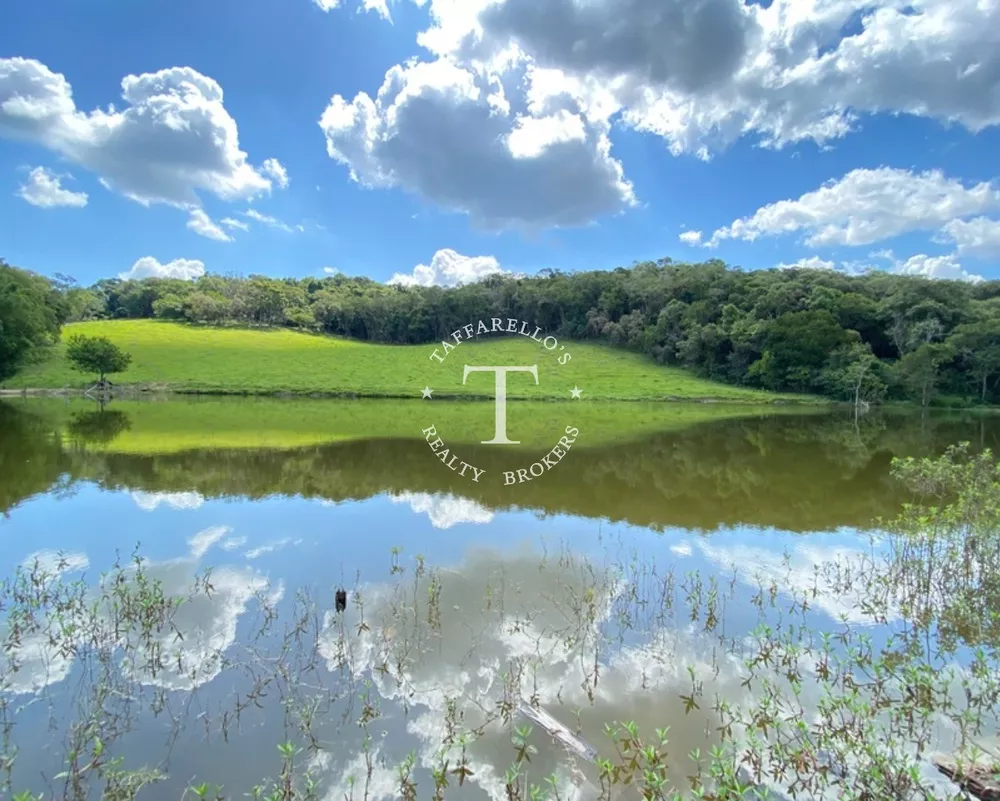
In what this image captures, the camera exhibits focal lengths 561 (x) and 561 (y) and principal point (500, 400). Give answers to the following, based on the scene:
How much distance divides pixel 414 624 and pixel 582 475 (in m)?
10.4

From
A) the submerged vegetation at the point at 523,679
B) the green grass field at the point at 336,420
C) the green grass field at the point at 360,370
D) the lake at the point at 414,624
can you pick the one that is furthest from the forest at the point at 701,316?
the submerged vegetation at the point at 523,679

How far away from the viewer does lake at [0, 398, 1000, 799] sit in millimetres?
4199

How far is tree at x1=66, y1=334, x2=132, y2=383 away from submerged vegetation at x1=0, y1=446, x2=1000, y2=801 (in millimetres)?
43962

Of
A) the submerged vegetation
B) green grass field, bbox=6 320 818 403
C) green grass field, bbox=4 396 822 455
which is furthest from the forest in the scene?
the submerged vegetation

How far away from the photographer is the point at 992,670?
545 centimetres

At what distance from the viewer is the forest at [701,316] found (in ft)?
158

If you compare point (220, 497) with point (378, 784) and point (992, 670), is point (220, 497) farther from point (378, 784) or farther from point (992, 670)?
point (992, 670)

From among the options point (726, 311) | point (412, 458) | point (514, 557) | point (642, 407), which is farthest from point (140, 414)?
point (726, 311)

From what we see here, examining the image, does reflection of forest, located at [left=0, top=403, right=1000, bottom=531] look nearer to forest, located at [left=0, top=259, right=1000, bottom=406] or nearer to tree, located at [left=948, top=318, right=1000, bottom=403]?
forest, located at [left=0, top=259, right=1000, bottom=406]

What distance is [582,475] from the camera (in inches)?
638

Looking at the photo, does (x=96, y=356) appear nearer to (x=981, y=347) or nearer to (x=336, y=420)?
(x=336, y=420)

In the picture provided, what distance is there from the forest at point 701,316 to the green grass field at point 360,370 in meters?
3.56
